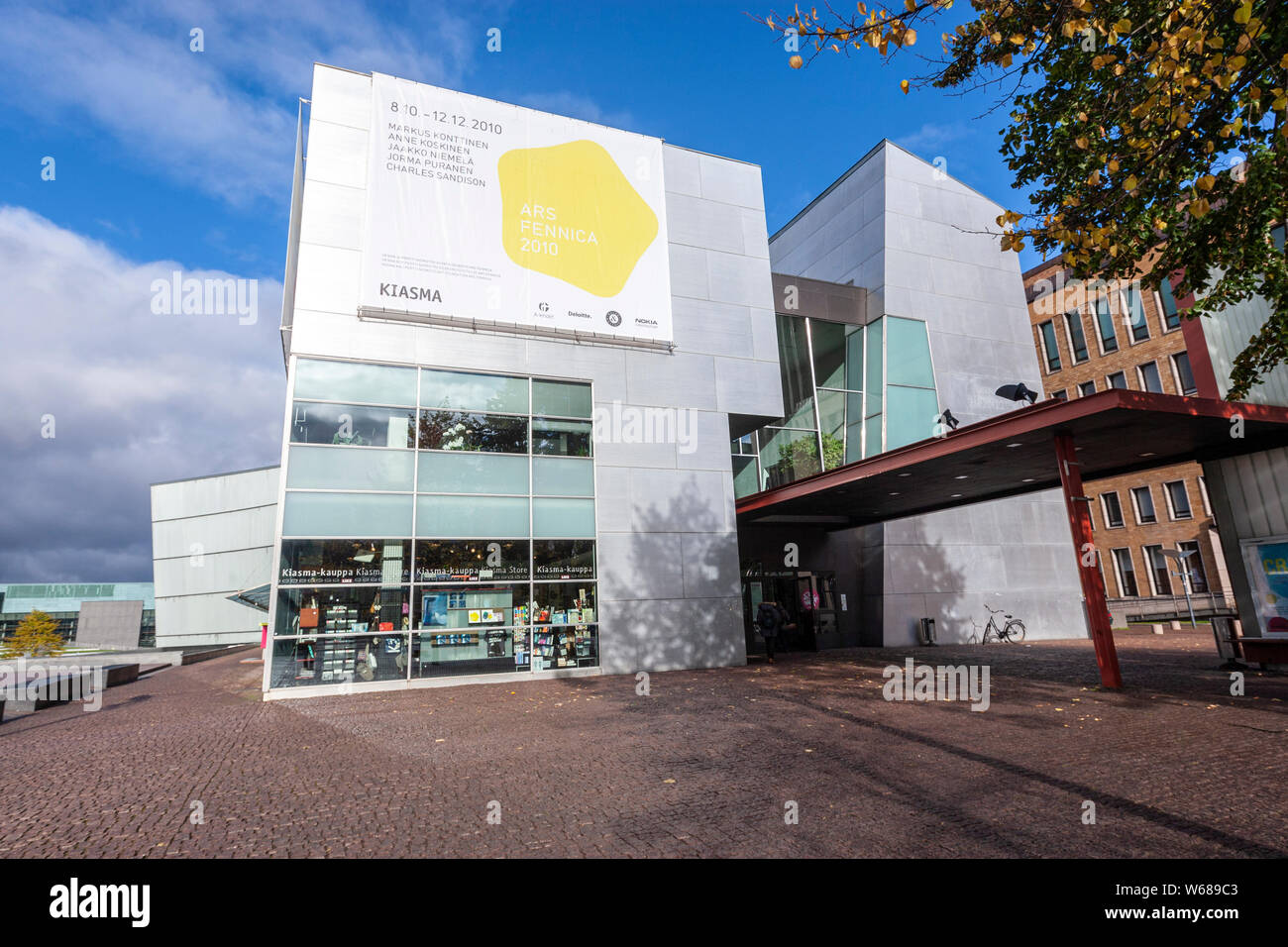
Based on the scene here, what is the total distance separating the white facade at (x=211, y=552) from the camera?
3694cm

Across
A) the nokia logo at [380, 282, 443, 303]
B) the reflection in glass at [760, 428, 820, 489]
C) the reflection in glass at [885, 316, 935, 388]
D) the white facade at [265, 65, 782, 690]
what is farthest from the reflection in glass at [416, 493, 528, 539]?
the reflection in glass at [885, 316, 935, 388]

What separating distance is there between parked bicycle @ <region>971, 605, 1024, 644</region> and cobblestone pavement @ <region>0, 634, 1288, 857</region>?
1027 centimetres

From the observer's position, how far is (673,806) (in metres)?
5.60

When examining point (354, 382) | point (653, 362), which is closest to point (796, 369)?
point (653, 362)

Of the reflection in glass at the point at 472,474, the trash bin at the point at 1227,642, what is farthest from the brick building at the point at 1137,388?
the reflection in glass at the point at 472,474

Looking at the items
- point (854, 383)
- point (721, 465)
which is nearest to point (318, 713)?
point (721, 465)

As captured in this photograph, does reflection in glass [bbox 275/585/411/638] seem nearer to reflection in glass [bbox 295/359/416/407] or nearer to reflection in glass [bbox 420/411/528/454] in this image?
reflection in glass [bbox 420/411/528/454]

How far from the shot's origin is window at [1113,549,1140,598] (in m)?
40.6

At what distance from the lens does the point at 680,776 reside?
261 inches

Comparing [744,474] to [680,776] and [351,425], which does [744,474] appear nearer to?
[351,425]

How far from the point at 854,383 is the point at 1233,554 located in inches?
480

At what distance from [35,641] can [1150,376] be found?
5723 cm
